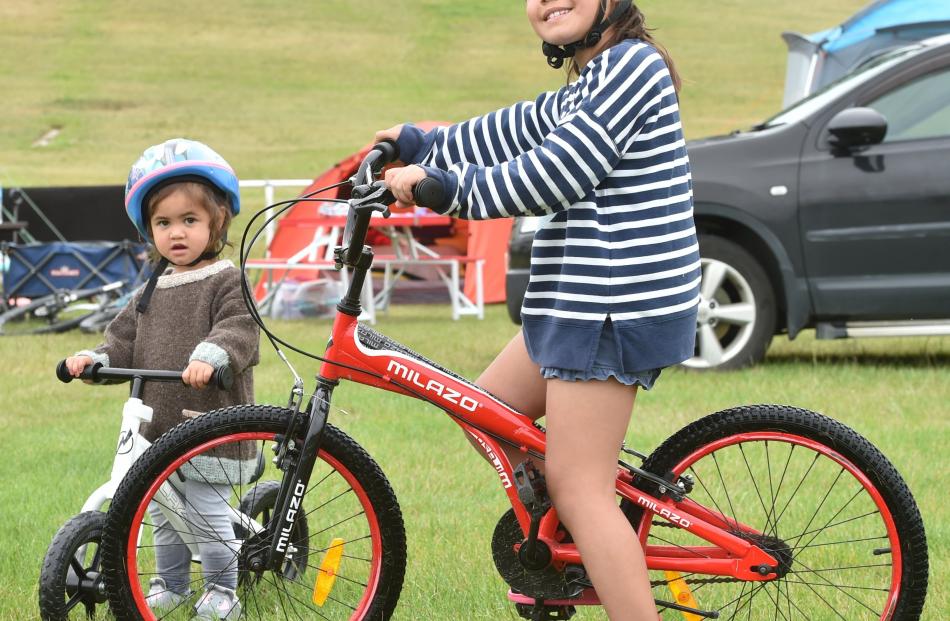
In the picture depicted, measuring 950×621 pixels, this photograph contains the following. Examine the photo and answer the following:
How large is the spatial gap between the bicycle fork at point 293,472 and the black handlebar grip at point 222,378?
0.30 metres

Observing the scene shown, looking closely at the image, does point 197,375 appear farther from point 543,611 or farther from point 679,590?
point 679,590

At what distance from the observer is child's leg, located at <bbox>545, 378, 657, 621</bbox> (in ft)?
9.74

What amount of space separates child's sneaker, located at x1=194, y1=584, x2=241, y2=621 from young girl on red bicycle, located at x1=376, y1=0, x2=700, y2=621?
102cm

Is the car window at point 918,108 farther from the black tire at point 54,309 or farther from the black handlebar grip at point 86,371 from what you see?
the black tire at point 54,309

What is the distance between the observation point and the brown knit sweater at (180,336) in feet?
12.0

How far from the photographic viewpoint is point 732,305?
7625 mm

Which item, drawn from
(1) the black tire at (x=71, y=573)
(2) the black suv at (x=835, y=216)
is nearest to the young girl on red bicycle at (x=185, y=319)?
(1) the black tire at (x=71, y=573)

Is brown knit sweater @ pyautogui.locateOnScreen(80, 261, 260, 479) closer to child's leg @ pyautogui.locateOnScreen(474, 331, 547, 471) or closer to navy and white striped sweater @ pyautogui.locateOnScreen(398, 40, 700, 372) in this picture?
child's leg @ pyautogui.locateOnScreen(474, 331, 547, 471)

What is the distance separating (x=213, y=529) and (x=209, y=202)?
863mm

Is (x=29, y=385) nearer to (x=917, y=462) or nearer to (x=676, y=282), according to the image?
(x=917, y=462)

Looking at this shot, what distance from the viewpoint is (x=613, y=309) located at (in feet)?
9.57

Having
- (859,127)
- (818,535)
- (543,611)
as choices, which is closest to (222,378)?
(543,611)

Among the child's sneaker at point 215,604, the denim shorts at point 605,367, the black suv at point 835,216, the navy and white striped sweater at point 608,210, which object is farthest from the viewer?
the black suv at point 835,216

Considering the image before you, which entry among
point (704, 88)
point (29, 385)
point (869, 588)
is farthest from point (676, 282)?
point (704, 88)
